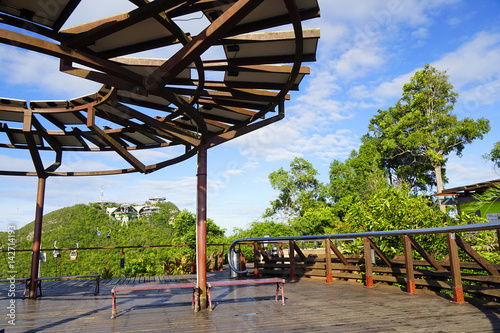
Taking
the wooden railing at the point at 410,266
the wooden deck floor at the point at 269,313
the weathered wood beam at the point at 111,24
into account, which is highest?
the weathered wood beam at the point at 111,24

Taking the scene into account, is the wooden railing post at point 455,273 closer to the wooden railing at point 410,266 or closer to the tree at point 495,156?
the wooden railing at point 410,266

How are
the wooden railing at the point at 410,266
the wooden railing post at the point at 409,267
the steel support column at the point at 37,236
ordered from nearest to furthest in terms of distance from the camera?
the wooden railing at the point at 410,266, the wooden railing post at the point at 409,267, the steel support column at the point at 37,236

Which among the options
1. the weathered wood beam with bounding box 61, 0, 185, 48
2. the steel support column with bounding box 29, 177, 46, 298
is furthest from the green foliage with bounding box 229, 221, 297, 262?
the weathered wood beam with bounding box 61, 0, 185, 48

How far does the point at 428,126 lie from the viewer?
26984 mm

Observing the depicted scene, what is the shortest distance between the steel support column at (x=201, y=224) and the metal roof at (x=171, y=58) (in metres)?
0.40

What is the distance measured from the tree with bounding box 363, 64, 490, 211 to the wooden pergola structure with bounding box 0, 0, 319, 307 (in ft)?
80.5

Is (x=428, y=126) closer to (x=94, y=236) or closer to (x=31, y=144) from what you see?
(x=31, y=144)

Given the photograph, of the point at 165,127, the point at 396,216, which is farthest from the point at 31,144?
the point at 396,216

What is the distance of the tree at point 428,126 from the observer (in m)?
26.2

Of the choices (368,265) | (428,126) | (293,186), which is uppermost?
(428,126)

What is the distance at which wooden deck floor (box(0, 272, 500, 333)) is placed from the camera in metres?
4.01

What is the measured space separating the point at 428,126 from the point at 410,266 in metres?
24.5

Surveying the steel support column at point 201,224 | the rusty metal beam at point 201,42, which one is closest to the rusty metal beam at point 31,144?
the steel support column at point 201,224

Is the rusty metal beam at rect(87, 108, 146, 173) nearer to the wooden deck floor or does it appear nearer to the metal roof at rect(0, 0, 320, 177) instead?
the metal roof at rect(0, 0, 320, 177)
